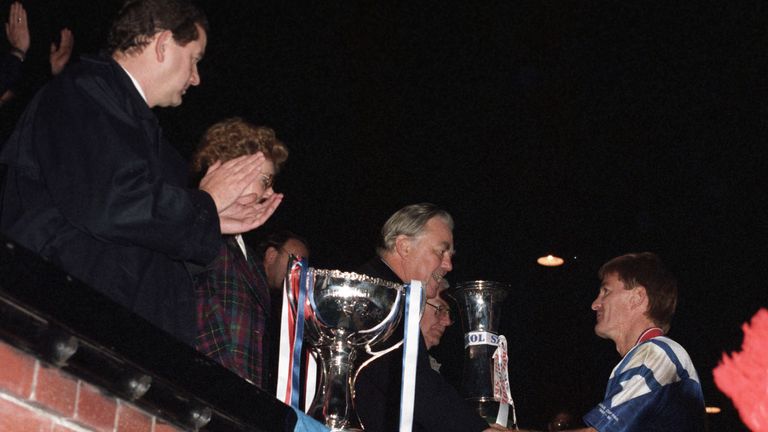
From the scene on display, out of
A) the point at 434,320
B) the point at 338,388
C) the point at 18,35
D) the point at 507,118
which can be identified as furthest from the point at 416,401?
the point at 507,118

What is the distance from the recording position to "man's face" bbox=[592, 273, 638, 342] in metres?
3.62

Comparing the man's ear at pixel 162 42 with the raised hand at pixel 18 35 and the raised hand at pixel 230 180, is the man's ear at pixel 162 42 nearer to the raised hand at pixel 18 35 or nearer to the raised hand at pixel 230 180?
the raised hand at pixel 230 180

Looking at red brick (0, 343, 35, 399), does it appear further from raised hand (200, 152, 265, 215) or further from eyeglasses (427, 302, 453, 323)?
eyeglasses (427, 302, 453, 323)

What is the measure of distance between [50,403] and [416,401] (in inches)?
60.4

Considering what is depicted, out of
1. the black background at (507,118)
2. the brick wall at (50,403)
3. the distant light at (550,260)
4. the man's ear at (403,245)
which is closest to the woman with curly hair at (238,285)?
the man's ear at (403,245)

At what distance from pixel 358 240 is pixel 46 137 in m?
5.46

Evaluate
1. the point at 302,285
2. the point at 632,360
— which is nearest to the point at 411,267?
the point at 632,360

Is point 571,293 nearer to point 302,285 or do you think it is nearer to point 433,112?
point 433,112

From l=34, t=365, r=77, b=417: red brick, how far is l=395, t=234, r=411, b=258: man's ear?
1.96 m

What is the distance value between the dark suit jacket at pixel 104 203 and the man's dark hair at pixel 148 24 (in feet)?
0.61

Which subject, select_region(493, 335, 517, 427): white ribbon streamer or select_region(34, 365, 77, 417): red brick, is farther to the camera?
select_region(493, 335, 517, 427): white ribbon streamer

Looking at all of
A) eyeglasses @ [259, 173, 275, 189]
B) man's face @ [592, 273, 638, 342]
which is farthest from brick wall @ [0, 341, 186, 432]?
man's face @ [592, 273, 638, 342]

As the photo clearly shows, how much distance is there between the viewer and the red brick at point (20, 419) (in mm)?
1190

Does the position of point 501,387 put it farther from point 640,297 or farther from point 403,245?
point 640,297
